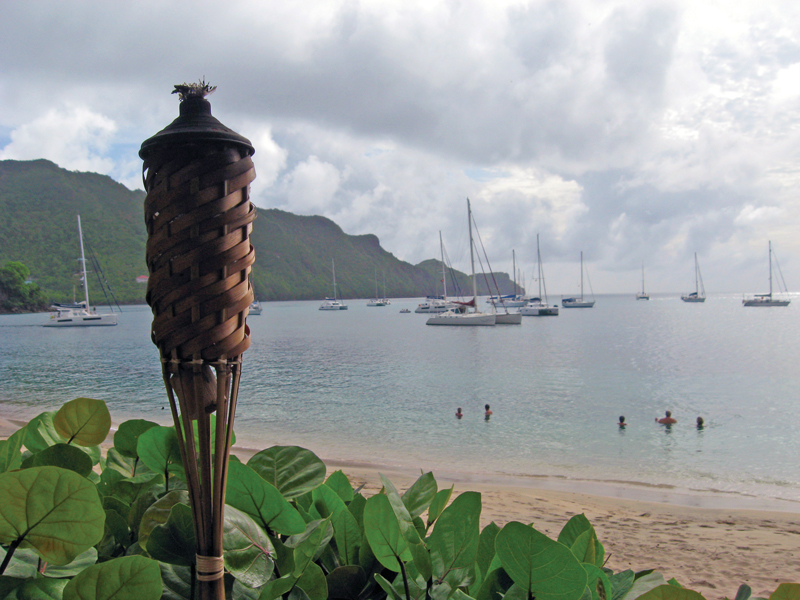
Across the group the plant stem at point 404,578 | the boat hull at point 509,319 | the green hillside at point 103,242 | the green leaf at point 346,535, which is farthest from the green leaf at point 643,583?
the green hillside at point 103,242

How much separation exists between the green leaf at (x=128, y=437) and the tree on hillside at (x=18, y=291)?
112m

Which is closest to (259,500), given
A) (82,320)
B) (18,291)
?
(82,320)

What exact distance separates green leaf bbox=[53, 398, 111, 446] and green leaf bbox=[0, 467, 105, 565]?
422 mm

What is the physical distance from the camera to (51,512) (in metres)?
0.70

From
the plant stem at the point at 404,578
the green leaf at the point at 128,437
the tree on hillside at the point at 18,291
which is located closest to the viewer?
the plant stem at the point at 404,578

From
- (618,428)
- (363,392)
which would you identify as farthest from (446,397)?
(618,428)

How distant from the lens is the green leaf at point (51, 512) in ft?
2.18

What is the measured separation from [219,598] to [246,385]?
23.3 metres

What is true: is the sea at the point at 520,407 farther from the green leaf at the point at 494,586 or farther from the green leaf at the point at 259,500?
the green leaf at the point at 259,500

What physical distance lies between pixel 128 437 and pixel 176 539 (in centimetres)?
56

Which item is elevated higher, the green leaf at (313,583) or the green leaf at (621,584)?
the green leaf at (313,583)

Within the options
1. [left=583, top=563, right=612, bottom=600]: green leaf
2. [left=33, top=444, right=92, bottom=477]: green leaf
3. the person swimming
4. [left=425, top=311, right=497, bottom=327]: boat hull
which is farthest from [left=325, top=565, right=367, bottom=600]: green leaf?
[left=425, top=311, right=497, bottom=327]: boat hull

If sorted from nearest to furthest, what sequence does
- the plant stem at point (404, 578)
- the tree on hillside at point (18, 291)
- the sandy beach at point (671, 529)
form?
the plant stem at point (404, 578) → the sandy beach at point (671, 529) → the tree on hillside at point (18, 291)

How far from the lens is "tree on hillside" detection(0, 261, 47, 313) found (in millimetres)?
89562
